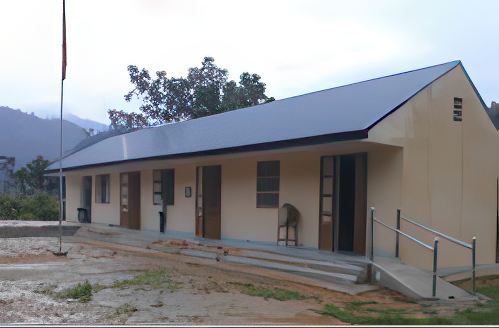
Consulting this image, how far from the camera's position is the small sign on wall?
36.0 feet

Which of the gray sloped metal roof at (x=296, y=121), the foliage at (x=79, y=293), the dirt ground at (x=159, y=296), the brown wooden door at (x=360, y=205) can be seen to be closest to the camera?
the dirt ground at (x=159, y=296)

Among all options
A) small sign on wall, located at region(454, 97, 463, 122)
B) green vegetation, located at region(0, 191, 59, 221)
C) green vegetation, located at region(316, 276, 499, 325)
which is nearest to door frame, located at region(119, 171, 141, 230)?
small sign on wall, located at region(454, 97, 463, 122)

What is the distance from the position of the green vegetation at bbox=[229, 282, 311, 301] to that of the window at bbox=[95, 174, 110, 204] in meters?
13.4

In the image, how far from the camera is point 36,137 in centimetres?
6116

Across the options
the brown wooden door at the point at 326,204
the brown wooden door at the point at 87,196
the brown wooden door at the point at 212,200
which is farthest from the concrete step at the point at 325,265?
the brown wooden door at the point at 87,196

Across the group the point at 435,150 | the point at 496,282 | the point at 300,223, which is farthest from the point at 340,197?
the point at 496,282

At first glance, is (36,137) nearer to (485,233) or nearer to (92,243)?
(92,243)

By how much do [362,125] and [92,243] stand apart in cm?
948

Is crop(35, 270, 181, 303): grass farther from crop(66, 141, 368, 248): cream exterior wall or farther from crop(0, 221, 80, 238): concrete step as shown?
crop(0, 221, 80, 238): concrete step

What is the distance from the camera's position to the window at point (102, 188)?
2017 centimetres

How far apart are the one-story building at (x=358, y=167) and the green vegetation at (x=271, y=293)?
9.42 ft

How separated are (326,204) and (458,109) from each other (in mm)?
3592

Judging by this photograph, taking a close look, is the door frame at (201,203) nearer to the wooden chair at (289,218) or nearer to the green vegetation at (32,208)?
the wooden chair at (289,218)

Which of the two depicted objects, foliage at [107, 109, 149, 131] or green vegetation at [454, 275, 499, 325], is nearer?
green vegetation at [454, 275, 499, 325]
